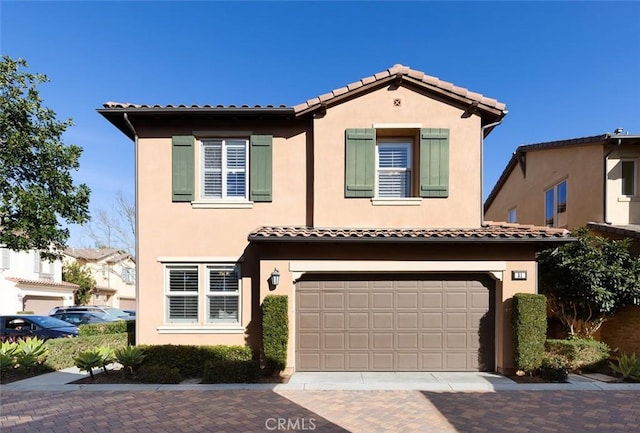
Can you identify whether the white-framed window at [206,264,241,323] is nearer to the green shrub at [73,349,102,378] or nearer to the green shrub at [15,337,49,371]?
the green shrub at [73,349,102,378]

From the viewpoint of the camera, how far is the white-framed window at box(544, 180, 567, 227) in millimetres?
14000

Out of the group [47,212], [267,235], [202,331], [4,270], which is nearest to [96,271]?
[4,270]

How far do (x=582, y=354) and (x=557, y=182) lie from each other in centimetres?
824

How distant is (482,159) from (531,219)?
8912 mm

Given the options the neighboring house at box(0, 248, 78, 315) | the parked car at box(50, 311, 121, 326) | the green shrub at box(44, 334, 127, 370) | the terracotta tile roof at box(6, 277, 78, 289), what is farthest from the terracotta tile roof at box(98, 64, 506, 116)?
the terracotta tile roof at box(6, 277, 78, 289)

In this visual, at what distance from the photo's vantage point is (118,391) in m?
7.27

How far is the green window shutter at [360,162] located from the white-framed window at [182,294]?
4.74 metres

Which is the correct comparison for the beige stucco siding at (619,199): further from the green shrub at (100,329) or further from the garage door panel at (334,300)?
the green shrub at (100,329)

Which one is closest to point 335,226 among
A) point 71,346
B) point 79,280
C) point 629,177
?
point 71,346

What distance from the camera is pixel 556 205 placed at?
1451cm

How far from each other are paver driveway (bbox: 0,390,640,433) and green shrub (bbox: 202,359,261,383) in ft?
1.79

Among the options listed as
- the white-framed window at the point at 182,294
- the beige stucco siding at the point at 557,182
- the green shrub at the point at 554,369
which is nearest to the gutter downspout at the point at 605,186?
the beige stucco siding at the point at 557,182

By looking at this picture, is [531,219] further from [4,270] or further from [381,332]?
[4,270]

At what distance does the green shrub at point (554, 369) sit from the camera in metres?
7.82
